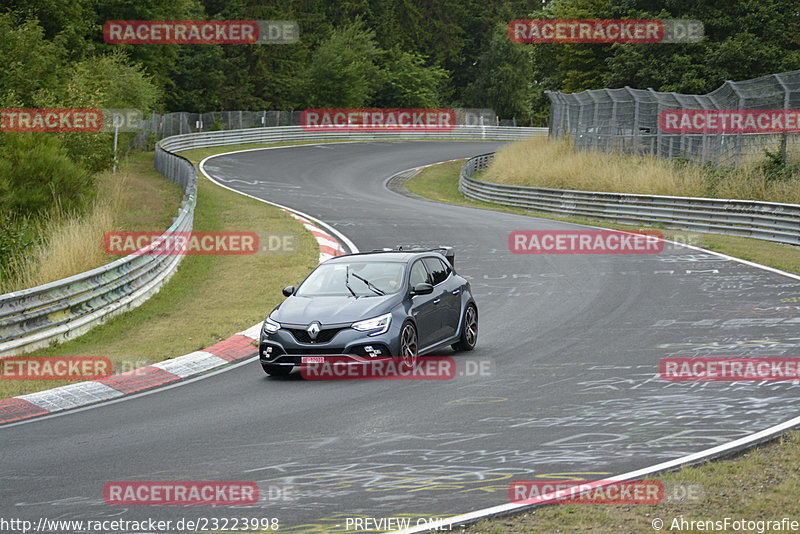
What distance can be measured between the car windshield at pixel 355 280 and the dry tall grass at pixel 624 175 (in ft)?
56.9

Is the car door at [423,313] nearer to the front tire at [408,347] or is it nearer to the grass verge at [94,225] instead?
the front tire at [408,347]

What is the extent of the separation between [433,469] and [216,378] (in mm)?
5584

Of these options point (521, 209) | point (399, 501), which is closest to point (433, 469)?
point (399, 501)

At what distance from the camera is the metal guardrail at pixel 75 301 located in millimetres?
14664

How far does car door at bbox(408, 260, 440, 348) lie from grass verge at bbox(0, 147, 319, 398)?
3.38 metres

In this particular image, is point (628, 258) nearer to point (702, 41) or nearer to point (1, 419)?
point (1, 419)

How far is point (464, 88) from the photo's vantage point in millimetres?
117750

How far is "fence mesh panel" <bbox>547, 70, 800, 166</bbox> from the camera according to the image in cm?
2867

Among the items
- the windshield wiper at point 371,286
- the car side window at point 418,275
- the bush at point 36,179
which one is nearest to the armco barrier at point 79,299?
the bush at point 36,179

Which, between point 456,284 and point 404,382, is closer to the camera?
point 404,382

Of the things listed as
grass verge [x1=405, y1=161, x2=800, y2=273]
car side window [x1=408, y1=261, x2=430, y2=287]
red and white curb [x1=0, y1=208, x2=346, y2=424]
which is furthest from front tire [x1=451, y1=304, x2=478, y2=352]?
grass verge [x1=405, y1=161, x2=800, y2=273]

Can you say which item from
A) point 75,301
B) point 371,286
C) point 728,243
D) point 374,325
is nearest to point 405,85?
point 728,243

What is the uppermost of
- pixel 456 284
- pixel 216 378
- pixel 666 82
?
pixel 666 82

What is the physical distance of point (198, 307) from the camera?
18.8 m
